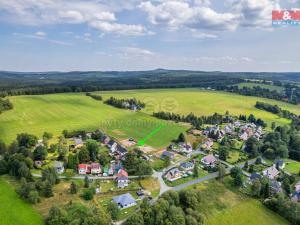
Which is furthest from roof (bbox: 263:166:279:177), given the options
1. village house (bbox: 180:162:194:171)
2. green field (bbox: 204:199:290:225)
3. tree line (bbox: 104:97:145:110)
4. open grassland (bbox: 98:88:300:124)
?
tree line (bbox: 104:97:145:110)

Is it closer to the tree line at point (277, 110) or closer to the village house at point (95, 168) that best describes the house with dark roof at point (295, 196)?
the village house at point (95, 168)

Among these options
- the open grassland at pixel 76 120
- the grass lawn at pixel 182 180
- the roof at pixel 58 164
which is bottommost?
the grass lawn at pixel 182 180

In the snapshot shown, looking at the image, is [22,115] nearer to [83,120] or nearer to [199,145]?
[83,120]

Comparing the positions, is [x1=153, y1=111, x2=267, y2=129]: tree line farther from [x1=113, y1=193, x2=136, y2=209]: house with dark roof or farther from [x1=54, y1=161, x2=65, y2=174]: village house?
[x1=113, y1=193, x2=136, y2=209]: house with dark roof

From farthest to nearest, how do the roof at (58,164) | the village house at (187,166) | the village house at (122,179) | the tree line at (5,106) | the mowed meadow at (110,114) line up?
the tree line at (5,106) → the mowed meadow at (110,114) → the village house at (187,166) → the roof at (58,164) → the village house at (122,179)

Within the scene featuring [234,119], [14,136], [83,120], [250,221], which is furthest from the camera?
[234,119]

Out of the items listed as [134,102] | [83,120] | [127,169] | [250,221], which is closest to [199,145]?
[127,169]

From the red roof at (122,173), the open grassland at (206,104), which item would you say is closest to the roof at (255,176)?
the red roof at (122,173)

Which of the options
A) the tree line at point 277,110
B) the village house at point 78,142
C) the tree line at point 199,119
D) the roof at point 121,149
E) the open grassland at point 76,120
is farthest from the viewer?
the tree line at point 277,110
